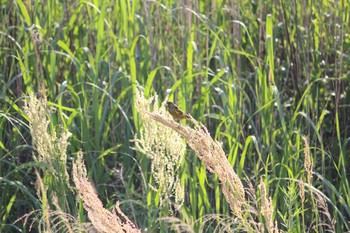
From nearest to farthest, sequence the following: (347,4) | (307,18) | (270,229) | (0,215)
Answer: (270,229) → (0,215) → (307,18) → (347,4)

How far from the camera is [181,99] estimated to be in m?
3.44

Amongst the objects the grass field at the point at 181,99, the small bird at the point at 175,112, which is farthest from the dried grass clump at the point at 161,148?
the grass field at the point at 181,99

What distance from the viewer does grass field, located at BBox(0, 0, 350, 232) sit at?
329cm

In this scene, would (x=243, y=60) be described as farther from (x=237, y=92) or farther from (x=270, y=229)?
(x=270, y=229)

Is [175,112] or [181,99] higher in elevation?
[175,112]

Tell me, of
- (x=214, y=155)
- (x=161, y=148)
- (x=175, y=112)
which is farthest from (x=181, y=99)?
(x=214, y=155)

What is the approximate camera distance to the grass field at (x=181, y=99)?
10.8 feet

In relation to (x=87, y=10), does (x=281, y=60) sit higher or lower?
lower

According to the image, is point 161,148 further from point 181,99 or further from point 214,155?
point 181,99

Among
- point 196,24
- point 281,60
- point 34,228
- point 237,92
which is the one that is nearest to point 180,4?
point 196,24

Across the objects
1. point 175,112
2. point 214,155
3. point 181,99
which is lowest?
point 181,99

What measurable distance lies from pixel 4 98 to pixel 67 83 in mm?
343

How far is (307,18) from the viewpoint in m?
3.74

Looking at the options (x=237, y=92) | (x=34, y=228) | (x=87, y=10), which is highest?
(x=87, y=10)
